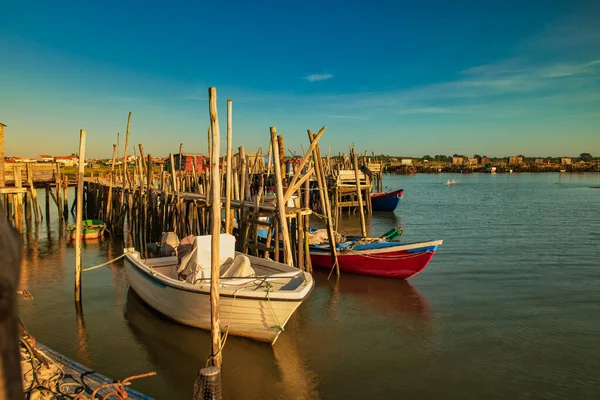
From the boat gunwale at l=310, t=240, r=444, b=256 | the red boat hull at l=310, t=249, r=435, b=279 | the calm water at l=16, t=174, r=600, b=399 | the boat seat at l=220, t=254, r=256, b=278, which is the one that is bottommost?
the calm water at l=16, t=174, r=600, b=399

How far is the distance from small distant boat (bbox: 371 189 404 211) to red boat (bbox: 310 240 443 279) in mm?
19043

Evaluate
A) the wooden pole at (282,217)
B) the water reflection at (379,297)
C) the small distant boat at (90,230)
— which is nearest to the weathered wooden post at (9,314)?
the water reflection at (379,297)

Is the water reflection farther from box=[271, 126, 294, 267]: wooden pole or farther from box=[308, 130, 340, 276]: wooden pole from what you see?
box=[271, 126, 294, 267]: wooden pole

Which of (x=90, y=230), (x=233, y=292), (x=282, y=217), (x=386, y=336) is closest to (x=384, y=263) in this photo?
(x=282, y=217)

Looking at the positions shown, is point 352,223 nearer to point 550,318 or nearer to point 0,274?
Result: point 550,318

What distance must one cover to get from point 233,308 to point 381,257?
6925mm

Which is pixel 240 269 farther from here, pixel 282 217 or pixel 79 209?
pixel 79 209

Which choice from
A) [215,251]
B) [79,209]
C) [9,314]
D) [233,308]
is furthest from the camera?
[79,209]

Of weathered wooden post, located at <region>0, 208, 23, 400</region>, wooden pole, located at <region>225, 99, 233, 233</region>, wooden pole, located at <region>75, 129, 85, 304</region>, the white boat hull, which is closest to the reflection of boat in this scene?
the white boat hull

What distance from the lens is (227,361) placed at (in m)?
8.48

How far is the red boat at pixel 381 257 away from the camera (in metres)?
13.9

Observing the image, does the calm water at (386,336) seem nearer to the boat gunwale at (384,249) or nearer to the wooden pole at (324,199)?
the wooden pole at (324,199)

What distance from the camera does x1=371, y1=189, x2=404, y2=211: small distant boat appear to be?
33.4 metres

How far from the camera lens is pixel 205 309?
905cm
